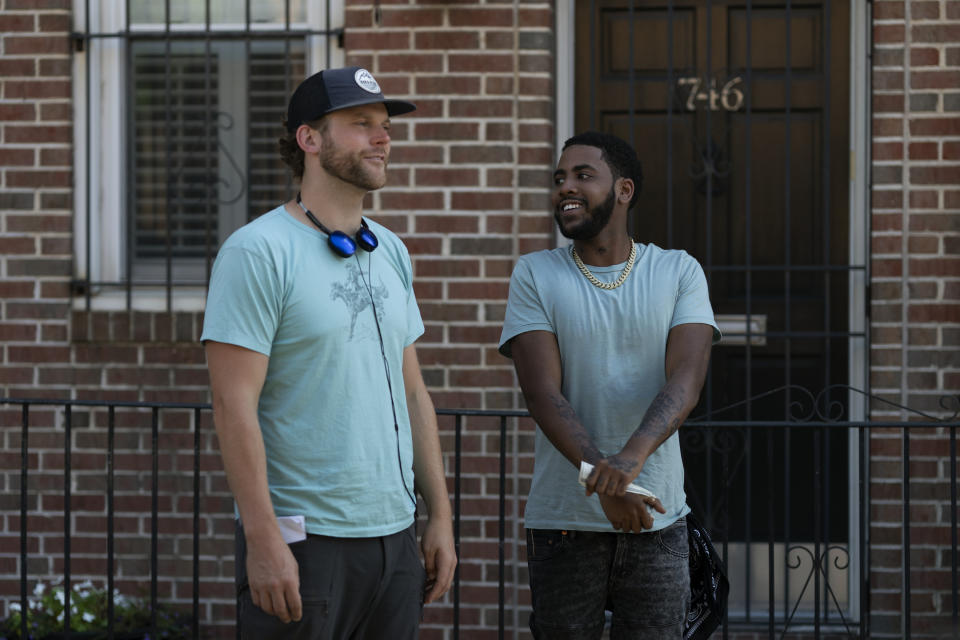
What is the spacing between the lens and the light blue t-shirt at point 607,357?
2.99 metres

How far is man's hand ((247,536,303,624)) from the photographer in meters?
2.40

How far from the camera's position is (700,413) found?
5.27m

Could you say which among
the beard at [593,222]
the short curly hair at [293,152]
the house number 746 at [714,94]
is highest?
the house number 746 at [714,94]

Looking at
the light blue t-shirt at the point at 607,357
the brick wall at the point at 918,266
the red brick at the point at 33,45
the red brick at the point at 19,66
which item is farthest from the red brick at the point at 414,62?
the light blue t-shirt at the point at 607,357

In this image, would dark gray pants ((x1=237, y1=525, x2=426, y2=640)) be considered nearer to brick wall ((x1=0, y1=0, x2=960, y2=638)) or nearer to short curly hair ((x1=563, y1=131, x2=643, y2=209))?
short curly hair ((x1=563, y1=131, x2=643, y2=209))

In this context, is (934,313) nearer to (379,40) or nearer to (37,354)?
(379,40)

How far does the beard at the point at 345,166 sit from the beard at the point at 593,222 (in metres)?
0.64

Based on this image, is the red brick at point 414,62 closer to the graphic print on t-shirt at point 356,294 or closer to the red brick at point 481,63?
the red brick at point 481,63

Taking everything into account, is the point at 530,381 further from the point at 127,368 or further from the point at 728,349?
the point at 127,368

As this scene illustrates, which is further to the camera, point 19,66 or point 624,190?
point 19,66

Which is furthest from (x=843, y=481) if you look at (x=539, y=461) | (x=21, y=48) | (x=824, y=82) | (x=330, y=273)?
(x=21, y=48)

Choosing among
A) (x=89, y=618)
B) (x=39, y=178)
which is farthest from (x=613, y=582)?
(x=39, y=178)

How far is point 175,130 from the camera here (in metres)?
5.38

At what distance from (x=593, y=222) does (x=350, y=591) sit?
3.68ft
